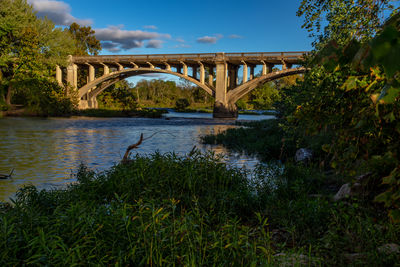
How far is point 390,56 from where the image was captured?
4.04ft

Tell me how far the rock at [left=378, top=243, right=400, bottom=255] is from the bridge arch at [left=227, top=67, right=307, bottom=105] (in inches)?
1143

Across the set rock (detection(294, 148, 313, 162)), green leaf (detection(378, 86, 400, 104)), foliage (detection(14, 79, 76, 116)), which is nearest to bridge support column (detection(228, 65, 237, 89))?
foliage (detection(14, 79, 76, 116))

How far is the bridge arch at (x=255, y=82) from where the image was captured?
32.3 m

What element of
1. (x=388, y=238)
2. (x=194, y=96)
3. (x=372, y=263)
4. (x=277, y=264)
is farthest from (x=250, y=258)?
(x=194, y=96)

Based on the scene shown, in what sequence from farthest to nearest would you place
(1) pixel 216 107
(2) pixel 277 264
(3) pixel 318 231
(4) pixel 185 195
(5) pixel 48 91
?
(1) pixel 216 107 < (5) pixel 48 91 < (4) pixel 185 195 < (3) pixel 318 231 < (2) pixel 277 264

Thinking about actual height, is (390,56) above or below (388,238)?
above

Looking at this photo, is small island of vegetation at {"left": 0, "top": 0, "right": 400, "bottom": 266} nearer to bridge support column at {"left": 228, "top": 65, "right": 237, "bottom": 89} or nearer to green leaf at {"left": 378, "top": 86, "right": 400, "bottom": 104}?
green leaf at {"left": 378, "top": 86, "right": 400, "bottom": 104}

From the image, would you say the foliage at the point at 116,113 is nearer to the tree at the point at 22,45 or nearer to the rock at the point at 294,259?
the tree at the point at 22,45

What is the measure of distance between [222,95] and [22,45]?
21774mm

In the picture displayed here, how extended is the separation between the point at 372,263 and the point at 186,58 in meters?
35.3

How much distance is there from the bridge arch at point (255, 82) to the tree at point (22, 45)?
20373mm

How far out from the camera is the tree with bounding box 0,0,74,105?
31266 mm

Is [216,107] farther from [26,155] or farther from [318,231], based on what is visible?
[318,231]

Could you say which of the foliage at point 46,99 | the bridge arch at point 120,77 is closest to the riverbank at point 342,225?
the foliage at point 46,99
